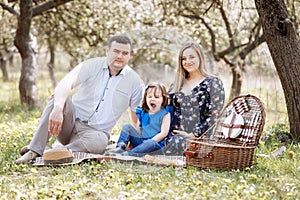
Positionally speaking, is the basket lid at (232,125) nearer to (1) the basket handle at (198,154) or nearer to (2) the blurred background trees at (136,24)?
(1) the basket handle at (198,154)

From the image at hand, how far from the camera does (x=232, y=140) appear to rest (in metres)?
4.98

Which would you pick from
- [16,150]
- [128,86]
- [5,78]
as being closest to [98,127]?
[128,86]

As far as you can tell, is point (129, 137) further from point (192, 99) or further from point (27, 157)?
point (27, 157)

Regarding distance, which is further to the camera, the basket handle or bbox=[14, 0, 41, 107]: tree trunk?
bbox=[14, 0, 41, 107]: tree trunk

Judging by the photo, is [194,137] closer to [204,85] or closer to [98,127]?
[204,85]

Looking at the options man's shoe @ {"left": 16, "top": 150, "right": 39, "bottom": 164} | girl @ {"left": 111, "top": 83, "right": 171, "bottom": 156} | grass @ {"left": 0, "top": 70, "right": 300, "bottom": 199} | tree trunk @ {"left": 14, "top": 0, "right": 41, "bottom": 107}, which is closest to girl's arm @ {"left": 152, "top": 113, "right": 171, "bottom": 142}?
girl @ {"left": 111, "top": 83, "right": 171, "bottom": 156}

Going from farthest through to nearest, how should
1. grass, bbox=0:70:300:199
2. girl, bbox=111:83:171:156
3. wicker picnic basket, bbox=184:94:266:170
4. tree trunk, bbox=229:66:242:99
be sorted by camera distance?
tree trunk, bbox=229:66:242:99, girl, bbox=111:83:171:156, wicker picnic basket, bbox=184:94:266:170, grass, bbox=0:70:300:199

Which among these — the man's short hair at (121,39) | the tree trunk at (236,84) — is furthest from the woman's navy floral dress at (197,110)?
the tree trunk at (236,84)

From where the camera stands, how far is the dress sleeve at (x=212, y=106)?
5.11 m

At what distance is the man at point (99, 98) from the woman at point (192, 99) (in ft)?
1.25

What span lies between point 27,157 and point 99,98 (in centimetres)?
85

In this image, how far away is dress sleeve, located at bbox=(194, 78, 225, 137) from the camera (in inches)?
201

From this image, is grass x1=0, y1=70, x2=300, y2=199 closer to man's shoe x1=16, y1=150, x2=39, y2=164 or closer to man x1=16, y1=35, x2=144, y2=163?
man's shoe x1=16, y1=150, x2=39, y2=164

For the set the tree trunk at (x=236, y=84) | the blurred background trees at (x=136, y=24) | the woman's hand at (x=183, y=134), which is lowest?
the woman's hand at (x=183, y=134)
